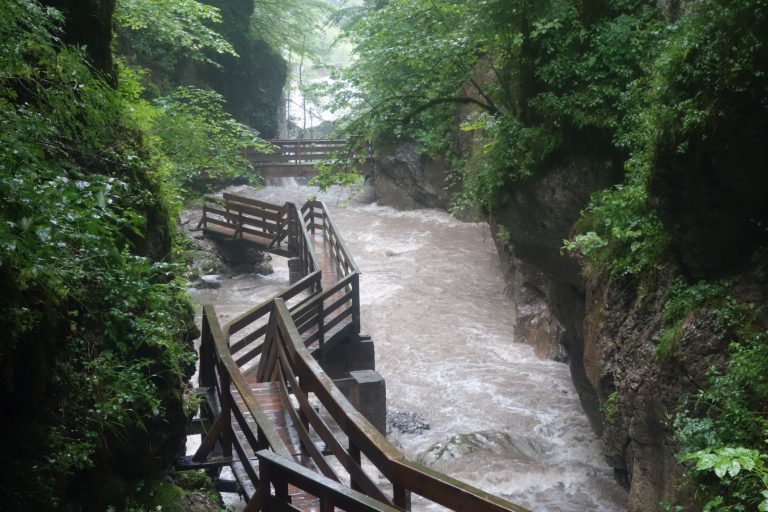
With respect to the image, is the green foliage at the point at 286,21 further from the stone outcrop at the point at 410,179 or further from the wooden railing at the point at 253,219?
the wooden railing at the point at 253,219

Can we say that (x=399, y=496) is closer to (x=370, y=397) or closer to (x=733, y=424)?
(x=733, y=424)

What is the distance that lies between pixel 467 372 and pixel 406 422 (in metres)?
2.75

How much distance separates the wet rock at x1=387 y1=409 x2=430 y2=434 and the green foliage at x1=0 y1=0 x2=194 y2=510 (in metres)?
5.57

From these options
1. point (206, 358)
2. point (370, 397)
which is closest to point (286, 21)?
point (370, 397)

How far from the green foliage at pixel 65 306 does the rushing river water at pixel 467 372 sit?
4985 millimetres

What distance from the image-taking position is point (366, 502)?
3416mm

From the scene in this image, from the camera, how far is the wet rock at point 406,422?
420 inches

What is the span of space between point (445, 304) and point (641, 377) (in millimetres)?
11071

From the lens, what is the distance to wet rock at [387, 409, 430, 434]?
35.0ft

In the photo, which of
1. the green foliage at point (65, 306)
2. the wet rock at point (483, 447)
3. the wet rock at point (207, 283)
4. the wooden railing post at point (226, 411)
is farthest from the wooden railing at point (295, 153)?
the wooden railing post at point (226, 411)

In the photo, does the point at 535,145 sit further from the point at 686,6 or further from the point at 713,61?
the point at 713,61

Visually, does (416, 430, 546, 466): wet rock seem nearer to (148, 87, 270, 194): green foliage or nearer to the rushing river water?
the rushing river water

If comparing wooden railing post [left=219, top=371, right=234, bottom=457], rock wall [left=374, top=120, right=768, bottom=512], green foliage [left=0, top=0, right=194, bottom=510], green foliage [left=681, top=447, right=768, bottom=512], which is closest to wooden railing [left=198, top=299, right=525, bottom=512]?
wooden railing post [left=219, top=371, right=234, bottom=457]

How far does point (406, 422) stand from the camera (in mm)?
10906
